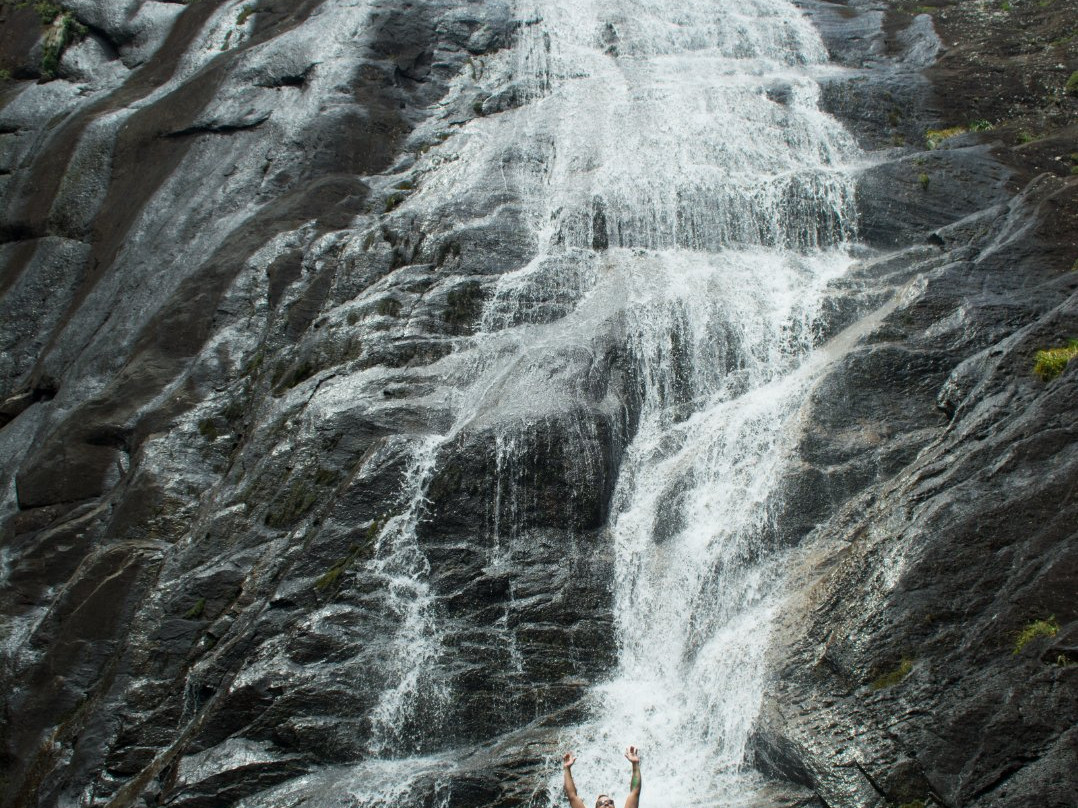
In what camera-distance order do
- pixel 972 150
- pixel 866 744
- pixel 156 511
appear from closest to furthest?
pixel 866 744 → pixel 156 511 → pixel 972 150

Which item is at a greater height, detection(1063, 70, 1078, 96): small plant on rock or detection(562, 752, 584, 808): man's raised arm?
detection(1063, 70, 1078, 96): small plant on rock

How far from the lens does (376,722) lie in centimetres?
1202

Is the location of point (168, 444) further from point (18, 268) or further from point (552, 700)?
point (18, 268)

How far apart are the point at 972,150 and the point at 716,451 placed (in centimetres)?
980

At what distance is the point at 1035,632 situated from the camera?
351 inches

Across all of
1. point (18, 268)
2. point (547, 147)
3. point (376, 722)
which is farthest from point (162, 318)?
point (376, 722)

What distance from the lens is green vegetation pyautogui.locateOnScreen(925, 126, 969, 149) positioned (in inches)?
830

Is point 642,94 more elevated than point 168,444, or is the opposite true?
point 642,94

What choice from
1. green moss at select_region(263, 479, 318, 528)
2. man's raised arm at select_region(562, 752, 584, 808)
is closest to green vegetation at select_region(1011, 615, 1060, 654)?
man's raised arm at select_region(562, 752, 584, 808)

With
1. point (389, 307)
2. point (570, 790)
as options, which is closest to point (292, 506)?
point (389, 307)

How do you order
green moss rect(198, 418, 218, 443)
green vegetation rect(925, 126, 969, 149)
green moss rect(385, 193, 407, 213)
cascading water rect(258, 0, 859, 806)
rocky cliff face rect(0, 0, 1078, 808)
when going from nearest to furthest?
1. rocky cliff face rect(0, 0, 1078, 808)
2. cascading water rect(258, 0, 859, 806)
3. green moss rect(198, 418, 218, 443)
4. green vegetation rect(925, 126, 969, 149)
5. green moss rect(385, 193, 407, 213)

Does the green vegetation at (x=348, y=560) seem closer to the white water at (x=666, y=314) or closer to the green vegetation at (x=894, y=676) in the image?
the white water at (x=666, y=314)

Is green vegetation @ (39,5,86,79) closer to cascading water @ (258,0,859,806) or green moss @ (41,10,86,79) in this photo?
green moss @ (41,10,86,79)

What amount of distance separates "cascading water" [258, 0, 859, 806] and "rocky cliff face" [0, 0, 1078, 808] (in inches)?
6.7
